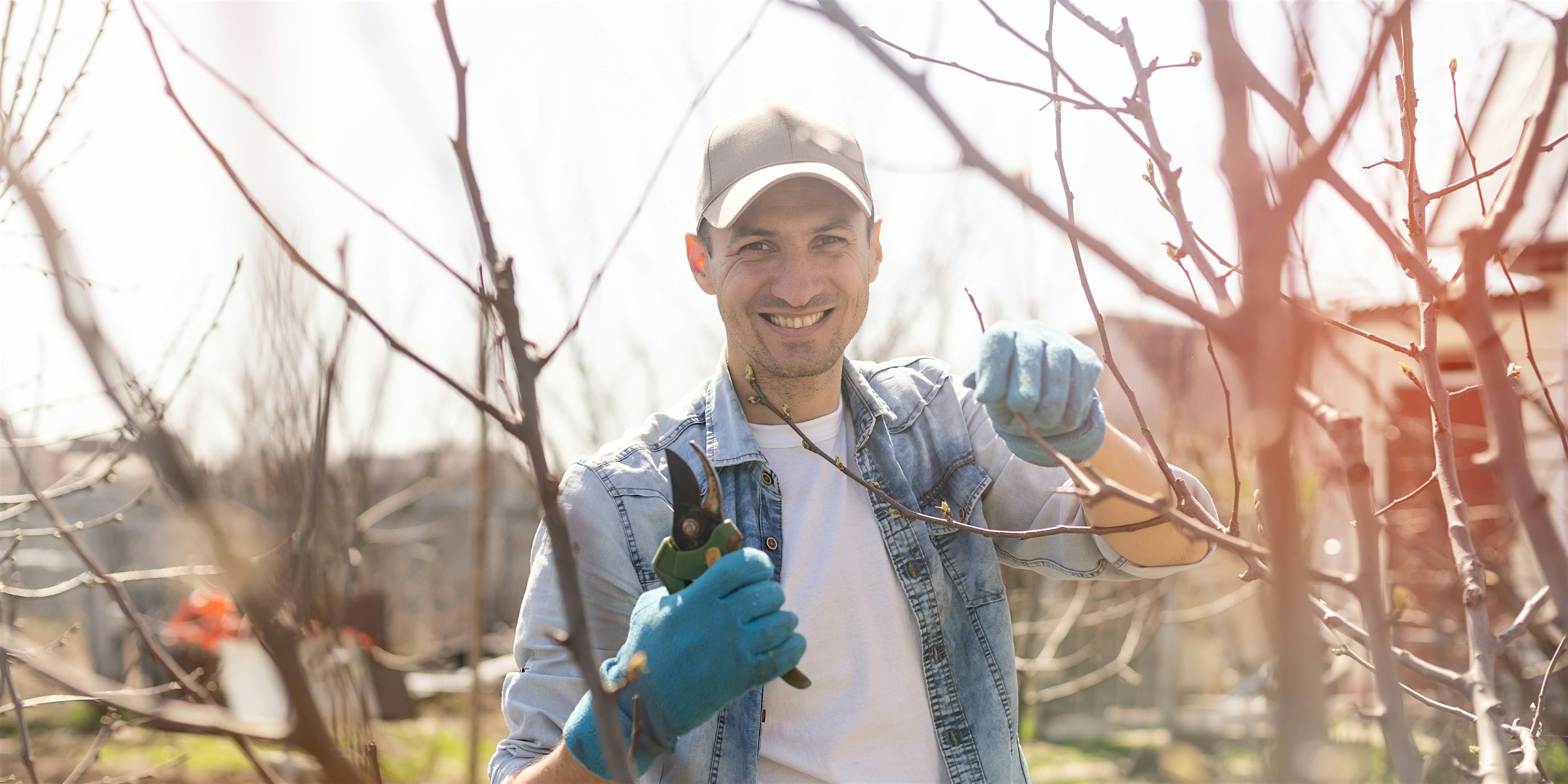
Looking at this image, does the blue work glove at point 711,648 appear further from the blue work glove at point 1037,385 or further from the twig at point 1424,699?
the twig at point 1424,699

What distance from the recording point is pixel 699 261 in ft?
8.25

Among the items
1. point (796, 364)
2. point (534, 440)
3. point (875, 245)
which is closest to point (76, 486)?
point (796, 364)

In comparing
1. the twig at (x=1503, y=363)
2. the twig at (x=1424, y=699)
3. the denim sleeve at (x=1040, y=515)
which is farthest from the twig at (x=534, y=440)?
the denim sleeve at (x=1040, y=515)

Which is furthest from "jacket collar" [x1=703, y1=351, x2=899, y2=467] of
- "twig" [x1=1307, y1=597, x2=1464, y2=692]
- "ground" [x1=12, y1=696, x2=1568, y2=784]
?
"ground" [x1=12, y1=696, x2=1568, y2=784]

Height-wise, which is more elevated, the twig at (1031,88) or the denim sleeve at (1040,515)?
the twig at (1031,88)

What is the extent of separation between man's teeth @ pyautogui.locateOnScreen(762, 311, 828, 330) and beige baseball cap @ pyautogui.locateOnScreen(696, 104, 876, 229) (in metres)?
0.22

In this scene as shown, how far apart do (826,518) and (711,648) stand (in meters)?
0.78

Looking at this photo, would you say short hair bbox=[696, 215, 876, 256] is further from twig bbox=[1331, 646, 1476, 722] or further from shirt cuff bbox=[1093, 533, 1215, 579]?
twig bbox=[1331, 646, 1476, 722]

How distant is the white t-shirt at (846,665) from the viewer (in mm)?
2006

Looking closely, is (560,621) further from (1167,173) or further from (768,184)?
(1167,173)

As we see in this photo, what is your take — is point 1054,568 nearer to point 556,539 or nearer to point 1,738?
point 556,539

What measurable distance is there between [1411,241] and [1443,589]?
437 cm

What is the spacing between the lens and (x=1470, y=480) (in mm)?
6977

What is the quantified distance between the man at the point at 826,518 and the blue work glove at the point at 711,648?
18cm
